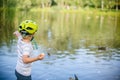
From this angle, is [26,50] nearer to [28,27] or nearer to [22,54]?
[22,54]

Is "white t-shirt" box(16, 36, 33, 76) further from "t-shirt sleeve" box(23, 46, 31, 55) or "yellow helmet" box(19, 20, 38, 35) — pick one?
"yellow helmet" box(19, 20, 38, 35)

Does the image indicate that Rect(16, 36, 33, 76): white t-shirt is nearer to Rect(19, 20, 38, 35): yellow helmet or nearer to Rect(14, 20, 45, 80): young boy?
Rect(14, 20, 45, 80): young boy

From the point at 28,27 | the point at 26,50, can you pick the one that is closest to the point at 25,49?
the point at 26,50

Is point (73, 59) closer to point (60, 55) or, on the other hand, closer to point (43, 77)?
point (60, 55)

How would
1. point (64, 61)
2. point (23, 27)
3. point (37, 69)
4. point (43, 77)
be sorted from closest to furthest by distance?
point (23, 27) < point (43, 77) < point (37, 69) < point (64, 61)

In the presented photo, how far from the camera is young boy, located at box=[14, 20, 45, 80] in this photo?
323 centimetres

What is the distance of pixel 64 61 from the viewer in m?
9.17

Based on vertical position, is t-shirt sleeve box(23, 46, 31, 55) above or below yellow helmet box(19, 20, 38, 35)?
below

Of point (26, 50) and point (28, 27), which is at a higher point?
point (28, 27)

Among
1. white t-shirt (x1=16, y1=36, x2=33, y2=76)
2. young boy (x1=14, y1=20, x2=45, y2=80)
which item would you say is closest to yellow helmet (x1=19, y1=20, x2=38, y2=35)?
young boy (x1=14, y1=20, x2=45, y2=80)

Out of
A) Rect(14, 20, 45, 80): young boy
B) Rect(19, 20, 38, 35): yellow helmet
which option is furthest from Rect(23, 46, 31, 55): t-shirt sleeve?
Rect(19, 20, 38, 35): yellow helmet

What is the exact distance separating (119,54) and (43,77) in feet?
13.4

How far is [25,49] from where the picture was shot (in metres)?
3.24

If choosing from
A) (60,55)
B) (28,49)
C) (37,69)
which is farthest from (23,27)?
(60,55)
